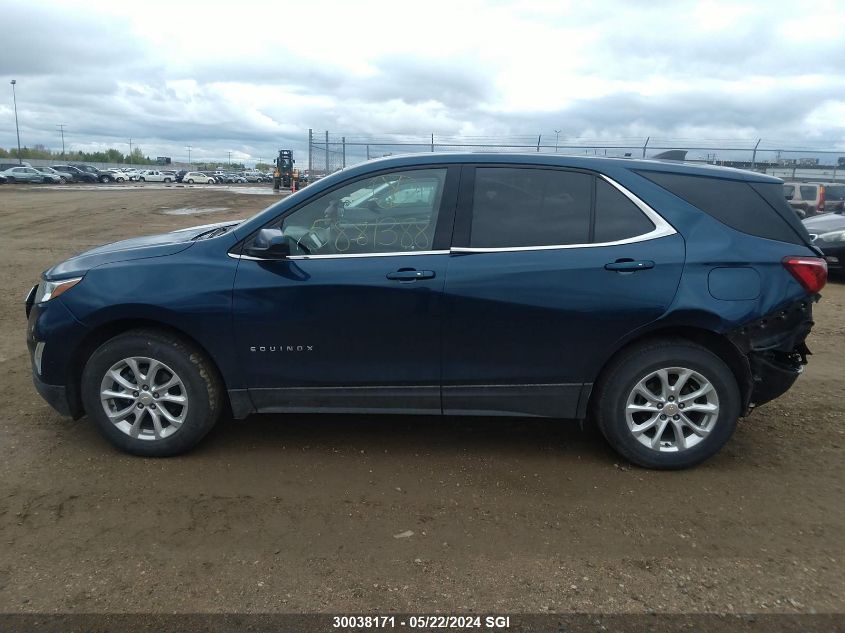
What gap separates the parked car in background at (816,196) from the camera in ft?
59.7

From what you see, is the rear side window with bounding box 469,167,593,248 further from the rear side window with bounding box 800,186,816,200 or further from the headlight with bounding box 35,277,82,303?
the rear side window with bounding box 800,186,816,200

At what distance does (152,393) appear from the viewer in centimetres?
388

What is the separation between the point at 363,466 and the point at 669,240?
221cm

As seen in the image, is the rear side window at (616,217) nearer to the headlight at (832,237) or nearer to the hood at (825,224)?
the headlight at (832,237)

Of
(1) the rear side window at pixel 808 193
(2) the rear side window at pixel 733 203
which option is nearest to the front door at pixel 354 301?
(2) the rear side window at pixel 733 203

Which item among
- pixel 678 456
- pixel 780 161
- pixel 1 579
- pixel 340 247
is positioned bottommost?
pixel 1 579

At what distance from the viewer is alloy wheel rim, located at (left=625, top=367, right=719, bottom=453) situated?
3777 mm

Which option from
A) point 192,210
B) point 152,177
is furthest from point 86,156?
point 192,210

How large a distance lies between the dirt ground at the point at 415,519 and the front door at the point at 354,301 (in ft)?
1.63

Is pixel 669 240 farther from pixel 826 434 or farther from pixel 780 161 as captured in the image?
pixel 780 161

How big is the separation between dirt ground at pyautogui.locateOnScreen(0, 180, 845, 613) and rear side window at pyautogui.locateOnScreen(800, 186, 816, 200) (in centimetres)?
1622

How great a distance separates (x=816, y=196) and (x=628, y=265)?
17.9 metres

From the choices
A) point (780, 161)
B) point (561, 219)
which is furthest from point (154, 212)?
point (561, 219)

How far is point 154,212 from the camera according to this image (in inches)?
883
